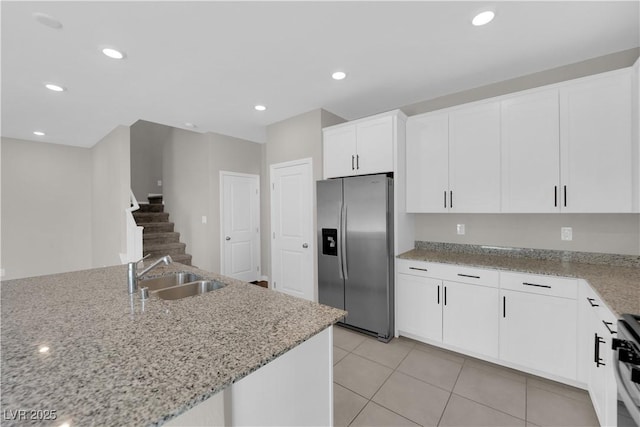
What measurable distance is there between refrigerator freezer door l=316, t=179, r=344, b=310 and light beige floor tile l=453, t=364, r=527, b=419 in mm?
1326

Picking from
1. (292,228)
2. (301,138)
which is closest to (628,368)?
(292,228)

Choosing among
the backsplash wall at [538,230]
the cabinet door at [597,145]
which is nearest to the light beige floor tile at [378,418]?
the backsplash wall at [538,230]

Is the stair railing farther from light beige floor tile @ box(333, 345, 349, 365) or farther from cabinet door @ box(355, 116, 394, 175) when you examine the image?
cabinet door @ box(355, 116, 394, 175)

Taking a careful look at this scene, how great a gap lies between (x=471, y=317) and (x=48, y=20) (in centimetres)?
388

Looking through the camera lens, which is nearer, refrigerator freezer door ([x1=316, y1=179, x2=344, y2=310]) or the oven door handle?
the oven door handle

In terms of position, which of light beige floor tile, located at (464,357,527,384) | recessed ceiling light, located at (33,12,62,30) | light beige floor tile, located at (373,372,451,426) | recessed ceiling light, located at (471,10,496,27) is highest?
recessed ceiling light, located at (471,10,496,27)

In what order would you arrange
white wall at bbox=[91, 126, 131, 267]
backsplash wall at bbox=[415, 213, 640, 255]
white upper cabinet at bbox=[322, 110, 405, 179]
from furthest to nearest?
1. white wall at bbox=[91, 126, 131, 267]
2. white upper cabinet at bbox=[322, 110, 405, 179]
3. backsplash wall at bbox=[415, 213, 640, 255]

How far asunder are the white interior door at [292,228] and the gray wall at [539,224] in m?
1.40

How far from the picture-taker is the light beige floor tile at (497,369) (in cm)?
218

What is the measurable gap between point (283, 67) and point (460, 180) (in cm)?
201

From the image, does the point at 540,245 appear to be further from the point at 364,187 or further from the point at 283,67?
the point at 283,67

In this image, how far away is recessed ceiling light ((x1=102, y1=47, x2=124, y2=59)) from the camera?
6.86 ft

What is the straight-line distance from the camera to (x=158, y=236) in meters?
4.97

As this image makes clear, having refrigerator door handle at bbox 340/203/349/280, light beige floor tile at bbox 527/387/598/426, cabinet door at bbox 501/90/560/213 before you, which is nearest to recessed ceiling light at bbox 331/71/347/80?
refrigerator door handle at bbox 340/203/349/280
